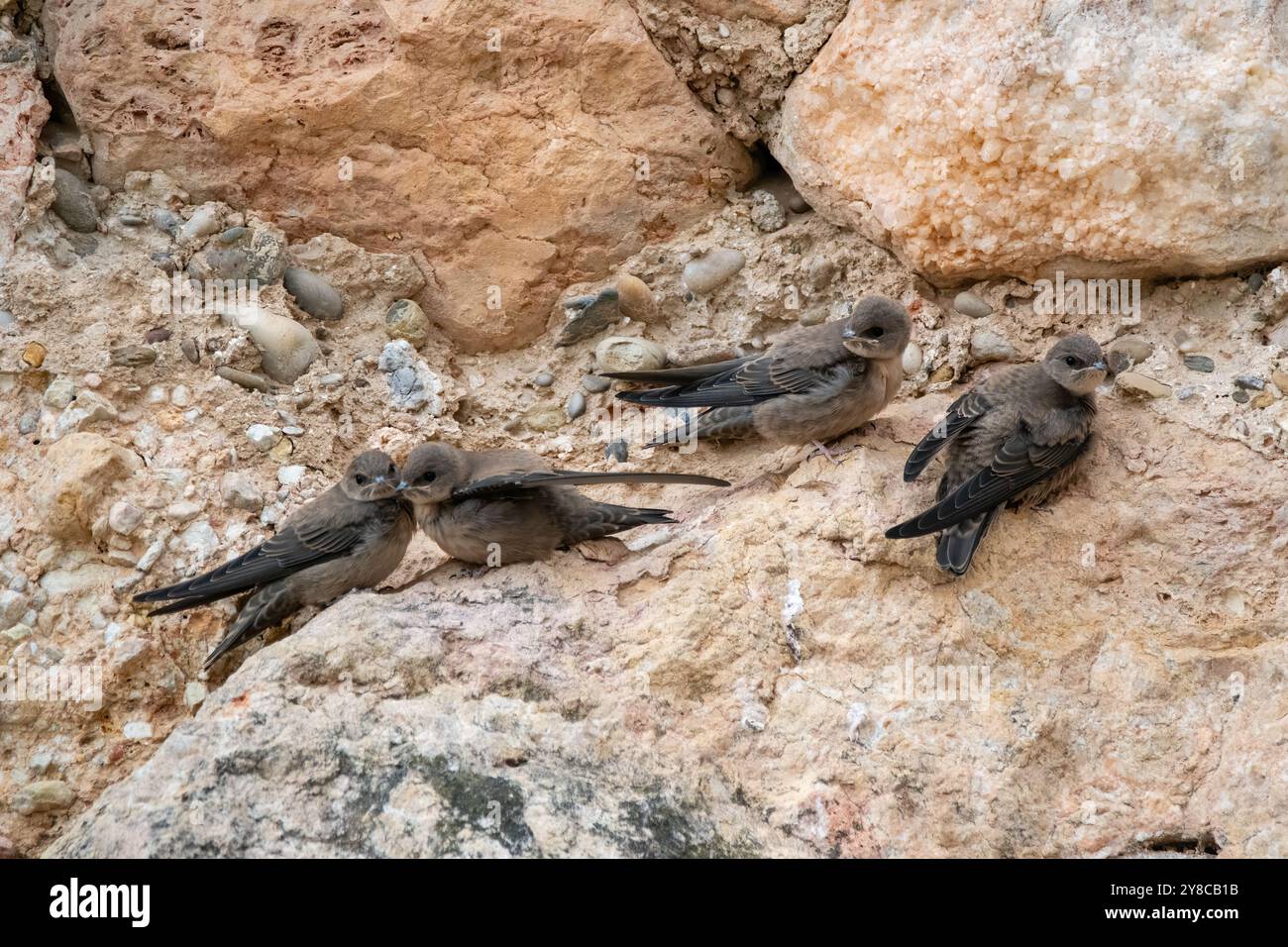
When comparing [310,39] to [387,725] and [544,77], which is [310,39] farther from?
A: [387,725]

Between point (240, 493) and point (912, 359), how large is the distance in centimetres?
245

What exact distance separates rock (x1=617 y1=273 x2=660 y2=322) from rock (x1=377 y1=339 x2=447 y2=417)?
770mm

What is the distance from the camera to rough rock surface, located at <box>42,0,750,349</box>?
5344 mm

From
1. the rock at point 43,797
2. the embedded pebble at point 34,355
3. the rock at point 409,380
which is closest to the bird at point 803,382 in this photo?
the rock at point 409,380

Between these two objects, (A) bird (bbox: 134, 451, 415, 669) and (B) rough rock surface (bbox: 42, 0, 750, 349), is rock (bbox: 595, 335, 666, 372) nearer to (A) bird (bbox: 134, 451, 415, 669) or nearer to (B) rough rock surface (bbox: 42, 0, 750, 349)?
(B) rough rock surface (bbox: 42, 0, 750, 349)

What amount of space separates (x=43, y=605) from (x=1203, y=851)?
11.4ft

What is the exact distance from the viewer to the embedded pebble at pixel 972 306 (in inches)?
203

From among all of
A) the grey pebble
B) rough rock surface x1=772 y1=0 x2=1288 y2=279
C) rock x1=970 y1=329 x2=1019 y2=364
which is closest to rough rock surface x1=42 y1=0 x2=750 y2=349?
rough rock surface x1=772 y1=0 x2=1288 y2=279

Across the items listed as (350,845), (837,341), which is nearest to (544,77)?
(837,341)

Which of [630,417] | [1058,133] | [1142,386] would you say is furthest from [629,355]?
[1142,386]

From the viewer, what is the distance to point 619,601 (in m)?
4.26

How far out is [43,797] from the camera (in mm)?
4141

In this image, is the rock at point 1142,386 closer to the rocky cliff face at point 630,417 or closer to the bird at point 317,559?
the rocky cliff face at point 630,417

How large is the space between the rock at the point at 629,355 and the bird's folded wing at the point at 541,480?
2.38 feet
